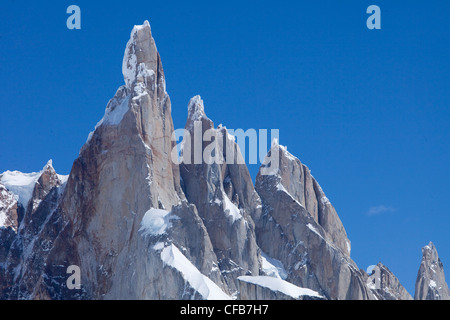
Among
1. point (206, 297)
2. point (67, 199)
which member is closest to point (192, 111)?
point (67, 199)

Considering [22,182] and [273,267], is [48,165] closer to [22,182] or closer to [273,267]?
[22,182]

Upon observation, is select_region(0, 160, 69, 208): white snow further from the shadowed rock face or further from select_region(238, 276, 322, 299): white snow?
select_region(238, 276, 322, 299): white snow

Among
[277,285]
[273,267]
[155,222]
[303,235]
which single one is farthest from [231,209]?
[277,285]

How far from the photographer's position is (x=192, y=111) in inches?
6339

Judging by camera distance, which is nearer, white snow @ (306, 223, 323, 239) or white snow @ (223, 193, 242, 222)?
white snow @ (223, 193, 242, 222)

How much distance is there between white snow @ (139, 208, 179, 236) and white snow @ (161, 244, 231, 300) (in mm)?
3056

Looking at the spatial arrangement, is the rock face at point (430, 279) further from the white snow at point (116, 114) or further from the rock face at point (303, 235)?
the white snow at point (116, 114)

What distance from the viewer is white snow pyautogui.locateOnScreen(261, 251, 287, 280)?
6110 inches

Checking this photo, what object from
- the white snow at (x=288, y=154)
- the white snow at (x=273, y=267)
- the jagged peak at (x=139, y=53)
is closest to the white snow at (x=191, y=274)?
the white snow at (x=273, y=267)

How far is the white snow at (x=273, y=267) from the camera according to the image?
15519 centimetres

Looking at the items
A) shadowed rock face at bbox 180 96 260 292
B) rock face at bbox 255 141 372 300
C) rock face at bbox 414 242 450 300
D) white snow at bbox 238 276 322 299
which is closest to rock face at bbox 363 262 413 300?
rock face at bbox 414 242 450 300

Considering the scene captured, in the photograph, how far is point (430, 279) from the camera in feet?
600
